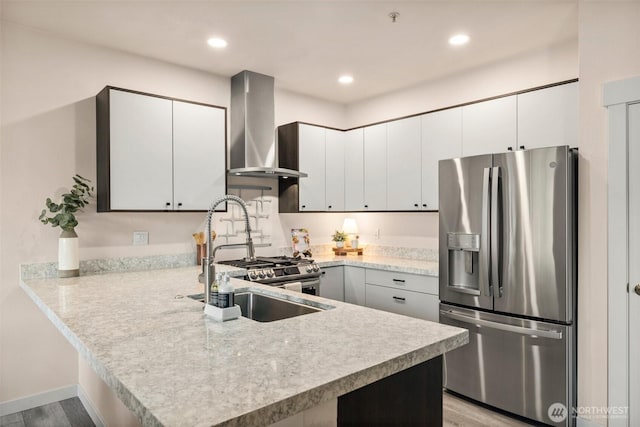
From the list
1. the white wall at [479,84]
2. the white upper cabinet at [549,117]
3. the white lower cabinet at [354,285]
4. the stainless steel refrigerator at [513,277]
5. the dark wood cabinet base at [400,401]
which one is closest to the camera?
the dark wood cabinet base at [400,401]

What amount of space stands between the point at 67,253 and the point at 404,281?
2.65 metres

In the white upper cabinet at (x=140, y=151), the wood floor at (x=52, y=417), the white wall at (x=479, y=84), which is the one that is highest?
the white wall at (x=479, y=84)

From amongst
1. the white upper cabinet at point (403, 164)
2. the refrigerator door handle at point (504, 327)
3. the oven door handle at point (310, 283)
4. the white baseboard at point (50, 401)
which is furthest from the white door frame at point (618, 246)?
the white baseboard at point (50, 401)

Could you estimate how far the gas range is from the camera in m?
3.21

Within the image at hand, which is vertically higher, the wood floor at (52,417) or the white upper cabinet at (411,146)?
the white upper cabinet at (411,146)

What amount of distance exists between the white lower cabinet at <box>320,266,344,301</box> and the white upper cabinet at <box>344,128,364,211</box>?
768 millimetres

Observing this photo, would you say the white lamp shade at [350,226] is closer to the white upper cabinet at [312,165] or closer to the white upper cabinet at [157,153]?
the white upper cabinet at [312,165]

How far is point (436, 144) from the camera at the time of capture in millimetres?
3686

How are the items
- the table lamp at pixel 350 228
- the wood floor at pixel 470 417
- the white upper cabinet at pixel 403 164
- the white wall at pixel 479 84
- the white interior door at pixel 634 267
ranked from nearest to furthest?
Answer: the white interior door at pixel 634 267, the wood floor at pixel 470 417, the white wall at pixel 479 84, the white upper cabinet at pixel 403 164, the table lamp at pixel 350 228

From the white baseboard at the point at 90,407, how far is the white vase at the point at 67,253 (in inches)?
34.3

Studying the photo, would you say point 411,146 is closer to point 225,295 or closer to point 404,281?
point 404,281

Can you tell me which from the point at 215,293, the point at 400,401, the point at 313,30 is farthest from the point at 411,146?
the point at 400,401

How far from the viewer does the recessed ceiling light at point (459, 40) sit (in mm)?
2986

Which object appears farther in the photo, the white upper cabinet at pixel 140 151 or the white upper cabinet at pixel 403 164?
the white upper cabinet at pixel 403 164
